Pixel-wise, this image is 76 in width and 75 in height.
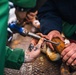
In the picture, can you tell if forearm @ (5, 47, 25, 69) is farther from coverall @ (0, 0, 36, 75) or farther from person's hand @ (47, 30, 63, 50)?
person's hand @ (47, 30, 63, 50)

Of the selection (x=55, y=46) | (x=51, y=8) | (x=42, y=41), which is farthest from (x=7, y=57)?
(x=51, y=8)

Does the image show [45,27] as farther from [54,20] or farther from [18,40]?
[18,40]

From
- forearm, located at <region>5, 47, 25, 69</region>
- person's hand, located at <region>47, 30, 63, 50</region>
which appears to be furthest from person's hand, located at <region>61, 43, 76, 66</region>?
forearm, located at <region>5, 47, 25, 69</region>

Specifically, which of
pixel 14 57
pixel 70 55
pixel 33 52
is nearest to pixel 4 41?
pixel 14 57

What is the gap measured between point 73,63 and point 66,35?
13.7 inches

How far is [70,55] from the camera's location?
132 cm

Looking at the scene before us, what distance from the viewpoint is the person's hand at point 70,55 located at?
52.1 inches

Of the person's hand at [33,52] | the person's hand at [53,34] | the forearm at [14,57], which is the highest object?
the forearm at [14,57]

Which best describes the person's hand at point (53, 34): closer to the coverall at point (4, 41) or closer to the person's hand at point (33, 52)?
the person's hand at point (33, 52)

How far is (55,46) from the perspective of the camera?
1.42 meters

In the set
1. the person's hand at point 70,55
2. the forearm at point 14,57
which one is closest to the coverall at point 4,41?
the forearm at point 14,57

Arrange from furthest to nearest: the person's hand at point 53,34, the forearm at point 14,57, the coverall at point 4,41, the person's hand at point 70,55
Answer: the person's hand at point 53,34, the person's hand at point 70,55, the forearm at point 14,57, the coverall at point 4,41

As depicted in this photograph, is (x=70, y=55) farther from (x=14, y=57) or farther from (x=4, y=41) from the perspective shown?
(x=4, y=41)

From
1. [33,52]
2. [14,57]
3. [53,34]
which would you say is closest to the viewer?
[14,57]
